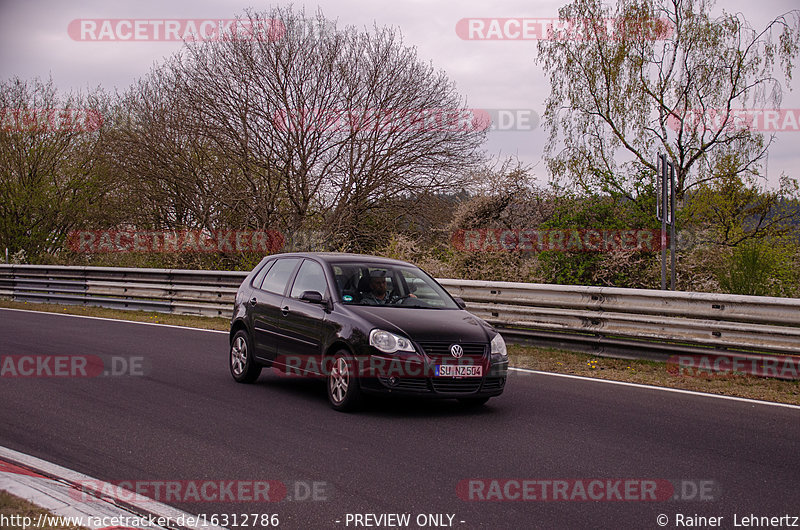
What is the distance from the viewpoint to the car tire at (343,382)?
7.81m

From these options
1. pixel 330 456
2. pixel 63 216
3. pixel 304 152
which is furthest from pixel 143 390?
pixel 63 216

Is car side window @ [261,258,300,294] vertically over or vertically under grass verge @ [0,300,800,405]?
over

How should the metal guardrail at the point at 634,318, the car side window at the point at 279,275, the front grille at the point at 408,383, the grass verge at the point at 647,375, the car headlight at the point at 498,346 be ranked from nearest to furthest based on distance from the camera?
1. the front grille at the point at 408,383
2. the car headlight at the point at 498,346
3. the grass verge at the point at 647,375
4. the car side window at the point at 279,275
5. the metal guardrail at the point at 634,318

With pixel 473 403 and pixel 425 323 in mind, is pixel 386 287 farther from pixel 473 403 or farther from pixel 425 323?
pixel 473 403

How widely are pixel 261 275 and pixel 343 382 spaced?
2.70 meters

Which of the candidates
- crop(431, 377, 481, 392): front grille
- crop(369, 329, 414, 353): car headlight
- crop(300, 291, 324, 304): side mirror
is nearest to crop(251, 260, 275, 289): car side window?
crop(300, 291, 324, 304): side mirror

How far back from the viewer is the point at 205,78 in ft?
83.8

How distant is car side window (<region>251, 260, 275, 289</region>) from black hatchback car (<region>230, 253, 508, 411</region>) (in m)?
0.02

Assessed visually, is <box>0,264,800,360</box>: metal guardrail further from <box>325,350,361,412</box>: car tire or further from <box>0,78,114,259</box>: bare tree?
<box>0,78,114,259</box>: bare tree

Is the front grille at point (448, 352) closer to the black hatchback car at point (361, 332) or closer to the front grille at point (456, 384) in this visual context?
the black hatchback car at point (361, 332)

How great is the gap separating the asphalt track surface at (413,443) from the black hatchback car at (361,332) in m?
0.35

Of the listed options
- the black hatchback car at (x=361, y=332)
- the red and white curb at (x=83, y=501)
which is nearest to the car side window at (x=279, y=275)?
the black hatchback car at (x=361, y=332)

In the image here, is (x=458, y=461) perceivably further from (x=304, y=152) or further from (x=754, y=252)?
(x=304, y=152)

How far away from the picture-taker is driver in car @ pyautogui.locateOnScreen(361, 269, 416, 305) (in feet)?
28.3
